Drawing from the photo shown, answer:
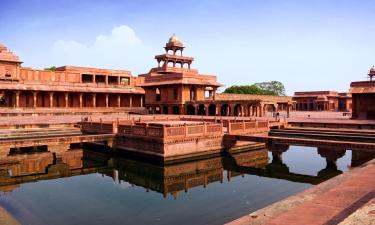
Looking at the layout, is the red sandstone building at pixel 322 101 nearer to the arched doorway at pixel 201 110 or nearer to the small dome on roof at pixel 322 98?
the small dome on roof at pixel 322 98

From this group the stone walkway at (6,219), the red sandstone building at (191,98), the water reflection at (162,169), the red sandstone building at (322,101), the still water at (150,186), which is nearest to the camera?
the stone walkway at (6,219)

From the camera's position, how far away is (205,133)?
20.1 metres

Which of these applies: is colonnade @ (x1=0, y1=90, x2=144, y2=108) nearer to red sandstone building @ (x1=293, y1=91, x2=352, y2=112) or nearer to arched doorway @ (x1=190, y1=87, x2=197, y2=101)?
arched doorway @ (x1=190, y1=87, x2=197, y2=101)

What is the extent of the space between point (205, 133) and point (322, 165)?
696 centimetres

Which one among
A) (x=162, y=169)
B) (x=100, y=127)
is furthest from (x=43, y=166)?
(x=162, y=169)

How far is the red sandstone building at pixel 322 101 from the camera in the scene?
245ft

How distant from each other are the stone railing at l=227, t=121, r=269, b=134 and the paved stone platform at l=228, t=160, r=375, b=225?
11.4 meters

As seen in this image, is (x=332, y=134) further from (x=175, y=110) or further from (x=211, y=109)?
(x=175, y=110)

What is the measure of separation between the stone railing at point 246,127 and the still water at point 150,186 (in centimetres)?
153

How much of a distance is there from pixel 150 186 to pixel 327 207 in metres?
9.01

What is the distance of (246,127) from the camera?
22.9 m

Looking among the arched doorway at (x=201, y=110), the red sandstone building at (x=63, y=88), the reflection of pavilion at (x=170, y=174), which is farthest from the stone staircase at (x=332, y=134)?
the red sandstone building at (x=63, y=88)

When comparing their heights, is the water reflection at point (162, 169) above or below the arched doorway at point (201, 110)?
below

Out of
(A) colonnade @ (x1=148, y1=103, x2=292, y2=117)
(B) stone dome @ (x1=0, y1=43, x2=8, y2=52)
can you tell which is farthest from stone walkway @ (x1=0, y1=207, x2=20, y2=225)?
(B) stone dome @ (x1=0, y1=43, x2=8, y2=52)
